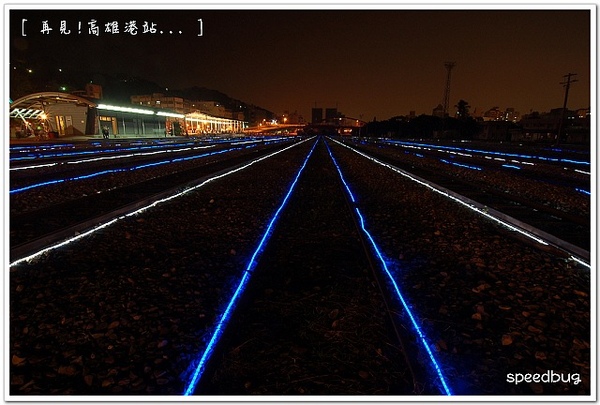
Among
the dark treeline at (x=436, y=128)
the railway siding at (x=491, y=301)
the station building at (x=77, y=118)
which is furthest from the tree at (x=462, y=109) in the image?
the railway siding at (x=491, y=301)

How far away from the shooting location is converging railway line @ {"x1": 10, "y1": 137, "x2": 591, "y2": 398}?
10.2ft

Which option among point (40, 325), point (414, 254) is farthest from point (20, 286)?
point (414, 254)

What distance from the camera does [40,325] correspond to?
12.2 feet

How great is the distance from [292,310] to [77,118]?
53925 mm

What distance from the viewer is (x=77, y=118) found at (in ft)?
151

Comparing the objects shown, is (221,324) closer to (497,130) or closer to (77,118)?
(77,118)

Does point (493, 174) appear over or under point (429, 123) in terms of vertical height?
under

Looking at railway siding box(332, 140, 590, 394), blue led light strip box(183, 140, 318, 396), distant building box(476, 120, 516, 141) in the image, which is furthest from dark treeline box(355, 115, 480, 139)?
blue led light strip box(183, 140, 318, 396)

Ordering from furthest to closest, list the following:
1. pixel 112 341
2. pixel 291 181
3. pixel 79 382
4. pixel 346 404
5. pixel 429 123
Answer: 1. pixel 429 123
2. pixel 291 181
3. pixel 112 341
4. pixel 79 382
5. pixel 346 404

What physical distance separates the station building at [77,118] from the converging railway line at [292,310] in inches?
1589

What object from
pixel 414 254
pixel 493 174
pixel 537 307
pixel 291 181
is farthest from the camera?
pixel 493 174

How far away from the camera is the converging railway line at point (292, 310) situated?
3098mm
